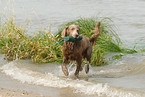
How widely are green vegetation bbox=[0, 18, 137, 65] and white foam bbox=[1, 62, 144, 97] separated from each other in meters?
0.70

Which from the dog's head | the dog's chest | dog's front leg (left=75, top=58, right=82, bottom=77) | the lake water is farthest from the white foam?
the dog's head

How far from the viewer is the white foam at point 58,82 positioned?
5.82m

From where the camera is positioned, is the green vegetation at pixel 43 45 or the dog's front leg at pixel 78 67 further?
the green vegetation at pixel 43 45

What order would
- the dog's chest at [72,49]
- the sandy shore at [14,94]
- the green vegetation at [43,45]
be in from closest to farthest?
the sandy shore at [14,94] < the dog's chest at [72,49] < the green vegetation at [43,45]

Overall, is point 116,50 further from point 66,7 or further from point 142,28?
point 66,7

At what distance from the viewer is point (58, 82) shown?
6.54 metres

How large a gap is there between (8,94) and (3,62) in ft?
9.46

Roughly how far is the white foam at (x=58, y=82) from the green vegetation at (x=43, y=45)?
0.70 metres

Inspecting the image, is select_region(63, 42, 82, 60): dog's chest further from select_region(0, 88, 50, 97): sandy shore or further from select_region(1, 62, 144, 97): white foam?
select_region(0, 88, 50, 97): sandy shore

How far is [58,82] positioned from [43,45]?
2.03 m

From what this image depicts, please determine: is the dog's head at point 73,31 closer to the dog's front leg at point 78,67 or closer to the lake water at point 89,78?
the dog's front leg at point 78,67

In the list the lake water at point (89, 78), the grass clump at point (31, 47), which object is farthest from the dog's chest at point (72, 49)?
the grass clump at point (31, 47)

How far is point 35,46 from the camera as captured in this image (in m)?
8.35

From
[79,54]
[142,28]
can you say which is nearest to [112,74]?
[79,54]
